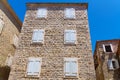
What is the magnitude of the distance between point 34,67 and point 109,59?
34.1 ft

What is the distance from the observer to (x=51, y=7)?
48.8ft

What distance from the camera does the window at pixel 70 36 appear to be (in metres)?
→ 12.0

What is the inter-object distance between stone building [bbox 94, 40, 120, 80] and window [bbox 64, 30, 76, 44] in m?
6.86

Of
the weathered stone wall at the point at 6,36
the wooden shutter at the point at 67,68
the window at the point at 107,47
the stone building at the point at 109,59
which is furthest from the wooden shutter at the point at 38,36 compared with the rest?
the window at the point at 107,47

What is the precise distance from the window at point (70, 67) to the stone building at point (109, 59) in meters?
6.94

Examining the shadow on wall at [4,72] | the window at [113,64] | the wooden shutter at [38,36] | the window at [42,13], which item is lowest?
the shadow on wall at [4,72]

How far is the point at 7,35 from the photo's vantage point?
1448 centimetres

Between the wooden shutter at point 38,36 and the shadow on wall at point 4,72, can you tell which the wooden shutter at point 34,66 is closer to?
the wooden shutter at point 38,36

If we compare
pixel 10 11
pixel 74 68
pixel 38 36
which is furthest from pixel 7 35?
pixel 74 68

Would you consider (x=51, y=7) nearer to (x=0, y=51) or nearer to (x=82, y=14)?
(x=82, y=14)

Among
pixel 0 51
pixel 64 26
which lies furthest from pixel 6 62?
pixel 64 26

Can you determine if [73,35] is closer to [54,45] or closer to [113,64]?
[54,45]

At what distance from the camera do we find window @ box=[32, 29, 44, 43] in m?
12.1

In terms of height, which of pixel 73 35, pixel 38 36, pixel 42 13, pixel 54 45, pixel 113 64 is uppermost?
pixel 42 13
